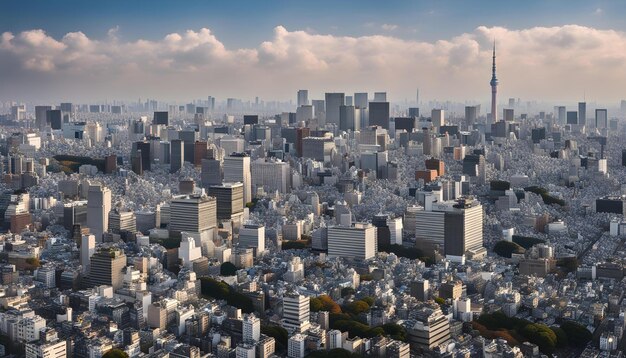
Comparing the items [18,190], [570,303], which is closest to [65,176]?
[18,190]

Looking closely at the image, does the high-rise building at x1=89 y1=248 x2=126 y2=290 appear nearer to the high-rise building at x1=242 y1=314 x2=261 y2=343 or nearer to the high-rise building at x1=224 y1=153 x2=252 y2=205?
the high-rise building at x1=242 y1=314 x2=261 y2=343

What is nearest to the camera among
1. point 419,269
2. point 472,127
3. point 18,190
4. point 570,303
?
point 570,303

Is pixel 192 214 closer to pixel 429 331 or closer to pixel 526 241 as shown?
pixel 526 241

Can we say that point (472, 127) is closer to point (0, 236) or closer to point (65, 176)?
point (65, 176)

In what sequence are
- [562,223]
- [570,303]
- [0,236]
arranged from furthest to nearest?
[562,223], [0,236], [570,303]

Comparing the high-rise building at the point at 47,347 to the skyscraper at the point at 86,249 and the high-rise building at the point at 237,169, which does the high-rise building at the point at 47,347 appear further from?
the high-rise building at the point at 237,169

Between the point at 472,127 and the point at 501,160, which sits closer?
the point at 501,160

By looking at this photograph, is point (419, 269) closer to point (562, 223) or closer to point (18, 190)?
point (562, 223)

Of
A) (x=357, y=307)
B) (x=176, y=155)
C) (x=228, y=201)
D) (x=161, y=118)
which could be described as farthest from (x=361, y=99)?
(x=357, y=307)
